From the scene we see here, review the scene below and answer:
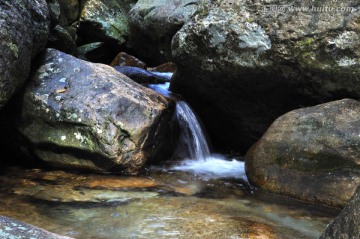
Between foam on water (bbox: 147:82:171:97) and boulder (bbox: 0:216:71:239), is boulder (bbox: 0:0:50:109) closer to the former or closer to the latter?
foam on water (bbox: 147:82:171:97)

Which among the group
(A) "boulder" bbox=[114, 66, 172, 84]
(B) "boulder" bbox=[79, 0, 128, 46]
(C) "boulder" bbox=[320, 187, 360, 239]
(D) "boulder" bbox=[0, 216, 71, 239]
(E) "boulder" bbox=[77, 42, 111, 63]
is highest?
(B) "boulder" bbox=[79, 0, 128, 46]

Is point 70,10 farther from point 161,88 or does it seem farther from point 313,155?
point 313,155

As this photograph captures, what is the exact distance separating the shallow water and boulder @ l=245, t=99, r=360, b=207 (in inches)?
8.3

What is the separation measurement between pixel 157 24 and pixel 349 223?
8.62m

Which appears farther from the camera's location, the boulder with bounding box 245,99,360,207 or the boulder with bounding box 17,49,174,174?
the boulder with bounding box 17,49,174,174

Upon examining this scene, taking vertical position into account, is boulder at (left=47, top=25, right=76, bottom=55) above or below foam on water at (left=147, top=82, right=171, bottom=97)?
above

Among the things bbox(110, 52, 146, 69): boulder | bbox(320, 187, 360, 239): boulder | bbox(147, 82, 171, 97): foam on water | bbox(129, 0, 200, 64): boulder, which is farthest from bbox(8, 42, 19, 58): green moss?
bbox(110, 52, 146, 69): boulder

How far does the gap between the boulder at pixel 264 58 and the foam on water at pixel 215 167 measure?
702mm

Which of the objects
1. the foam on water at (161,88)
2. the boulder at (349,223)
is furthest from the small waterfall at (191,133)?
the boulder at (349,223)

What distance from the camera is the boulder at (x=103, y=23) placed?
14.0m

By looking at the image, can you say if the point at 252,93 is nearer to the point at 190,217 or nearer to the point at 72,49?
the point at 190,217

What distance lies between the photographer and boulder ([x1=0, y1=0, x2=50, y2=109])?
5.04m

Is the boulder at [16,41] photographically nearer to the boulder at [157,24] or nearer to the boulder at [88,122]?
the boulder at [88,122]

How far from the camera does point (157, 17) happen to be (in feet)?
33.1
